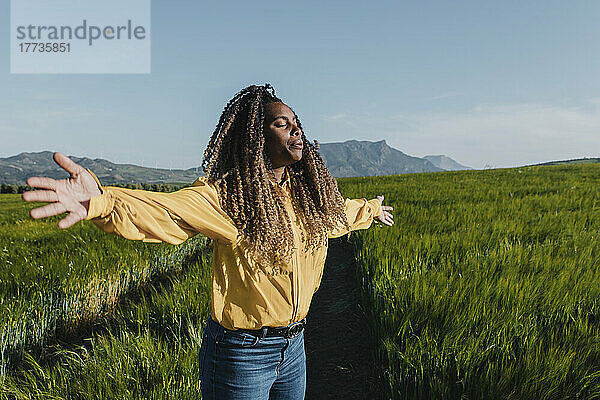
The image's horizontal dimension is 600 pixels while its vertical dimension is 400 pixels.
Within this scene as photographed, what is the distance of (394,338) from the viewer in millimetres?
2588

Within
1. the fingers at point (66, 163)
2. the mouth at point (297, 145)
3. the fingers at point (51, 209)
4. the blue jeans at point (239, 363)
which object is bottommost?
the blue jeans at point (239, 363)

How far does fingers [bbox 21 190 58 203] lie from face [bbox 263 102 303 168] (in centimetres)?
77

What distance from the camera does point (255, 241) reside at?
1431 mm

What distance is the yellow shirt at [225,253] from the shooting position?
1146mm

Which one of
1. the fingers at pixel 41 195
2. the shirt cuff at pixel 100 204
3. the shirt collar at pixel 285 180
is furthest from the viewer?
the shirt collar at pixel 285 180

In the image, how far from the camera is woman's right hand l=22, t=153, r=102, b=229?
36.8 inches

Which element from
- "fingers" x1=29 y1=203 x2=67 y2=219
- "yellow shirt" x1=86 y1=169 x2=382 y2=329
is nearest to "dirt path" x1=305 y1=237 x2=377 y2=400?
"yellow shirt" x1=86 y1=169 x2=382 y2=329

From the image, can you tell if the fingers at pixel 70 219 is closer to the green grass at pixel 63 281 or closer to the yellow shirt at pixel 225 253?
the yellow shirt at pixel 225 253

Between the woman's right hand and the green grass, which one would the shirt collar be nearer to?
the woman's right hand

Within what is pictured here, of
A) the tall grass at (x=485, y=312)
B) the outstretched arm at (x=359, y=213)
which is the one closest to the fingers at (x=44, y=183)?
the outstretched arm at (x=359, y=213)

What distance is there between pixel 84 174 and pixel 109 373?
185 centimetres

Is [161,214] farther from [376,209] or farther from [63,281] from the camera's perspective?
[63,281]

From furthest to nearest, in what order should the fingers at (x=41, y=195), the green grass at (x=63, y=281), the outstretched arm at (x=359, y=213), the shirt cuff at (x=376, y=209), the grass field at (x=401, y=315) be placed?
the green grass at (x=63, y=281)
the shirt cuff at (x=376, y=209)
the grass field at (x=401, y=315)
the outstretched arm at (x=359, y=213)
the fingers at (x=41, y=195)

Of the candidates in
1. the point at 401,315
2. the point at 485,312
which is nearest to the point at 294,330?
the point at 401,315
